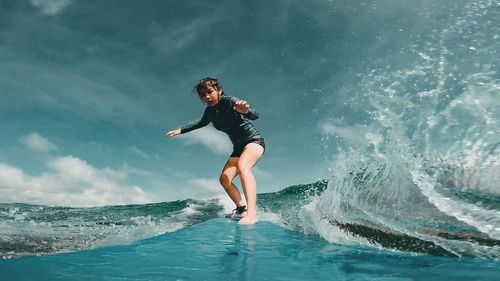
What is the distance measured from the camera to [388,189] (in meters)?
5.77

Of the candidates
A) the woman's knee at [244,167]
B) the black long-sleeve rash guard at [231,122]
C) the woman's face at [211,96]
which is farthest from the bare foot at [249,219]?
the woman's face at [211,96]

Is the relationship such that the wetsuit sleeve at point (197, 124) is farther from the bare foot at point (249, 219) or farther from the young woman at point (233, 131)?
the bare foot at point (249, 219)

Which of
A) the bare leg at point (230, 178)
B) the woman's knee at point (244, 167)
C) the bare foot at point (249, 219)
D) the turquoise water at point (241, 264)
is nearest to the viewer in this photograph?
the turquoise water at point (241, 264)

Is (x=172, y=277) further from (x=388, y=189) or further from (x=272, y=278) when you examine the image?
(x=388, y=189)

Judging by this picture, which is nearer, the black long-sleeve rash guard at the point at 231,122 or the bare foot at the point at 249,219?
the bare foot at the point at 249,219

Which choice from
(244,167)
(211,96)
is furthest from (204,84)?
(244,167)

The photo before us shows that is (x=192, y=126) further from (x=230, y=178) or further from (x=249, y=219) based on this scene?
(x=249, y=219)

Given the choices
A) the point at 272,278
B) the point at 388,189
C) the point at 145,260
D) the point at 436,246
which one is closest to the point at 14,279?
the point at 145,260

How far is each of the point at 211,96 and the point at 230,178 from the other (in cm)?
148

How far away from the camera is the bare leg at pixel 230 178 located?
588 centimetres

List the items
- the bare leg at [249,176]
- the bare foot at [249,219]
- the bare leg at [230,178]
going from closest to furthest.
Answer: the bare foot at [249,219], the bare leg at [249,176], the bare leg at [230,178]

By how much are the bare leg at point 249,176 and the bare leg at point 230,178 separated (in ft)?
1.67

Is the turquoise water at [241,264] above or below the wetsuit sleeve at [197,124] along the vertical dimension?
below

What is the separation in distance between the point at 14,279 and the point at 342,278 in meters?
2.28
